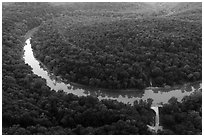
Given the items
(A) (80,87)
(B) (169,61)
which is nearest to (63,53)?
(A) (80,87)

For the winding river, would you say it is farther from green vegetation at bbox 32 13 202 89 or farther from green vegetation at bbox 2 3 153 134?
green vegetation at bbox 2 3 153 134

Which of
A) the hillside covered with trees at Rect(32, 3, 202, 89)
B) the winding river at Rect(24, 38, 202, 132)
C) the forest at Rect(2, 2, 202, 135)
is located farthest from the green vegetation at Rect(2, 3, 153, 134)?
the hillside covered with trees at Rect(32, 3, 202, 89)

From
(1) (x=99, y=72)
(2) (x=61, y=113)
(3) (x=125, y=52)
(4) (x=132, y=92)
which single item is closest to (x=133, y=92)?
(4) (x=132, y=92)

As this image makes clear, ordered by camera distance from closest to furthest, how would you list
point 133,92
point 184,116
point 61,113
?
point 184,116 → point 61,113 → point 133,92

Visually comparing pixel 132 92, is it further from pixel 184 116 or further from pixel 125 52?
pixel 184 116

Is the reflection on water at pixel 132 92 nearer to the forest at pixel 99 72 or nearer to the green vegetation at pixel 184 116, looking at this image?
the forest at pixel 99 72

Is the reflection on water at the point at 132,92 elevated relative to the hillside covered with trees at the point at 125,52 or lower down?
lower down

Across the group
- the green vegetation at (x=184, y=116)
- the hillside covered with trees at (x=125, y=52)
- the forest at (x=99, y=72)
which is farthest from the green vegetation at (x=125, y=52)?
the green vegetation at (x=184, y=116)

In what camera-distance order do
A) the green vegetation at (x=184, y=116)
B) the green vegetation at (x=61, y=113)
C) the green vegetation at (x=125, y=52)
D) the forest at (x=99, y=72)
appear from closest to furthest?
1. the green vegetation at (x=61, y=113)
2. the green vegetation at (x=184, y=116)
3. the forest at (x=99, y=72)
4. the green vegetation at (x=125, y=52)
